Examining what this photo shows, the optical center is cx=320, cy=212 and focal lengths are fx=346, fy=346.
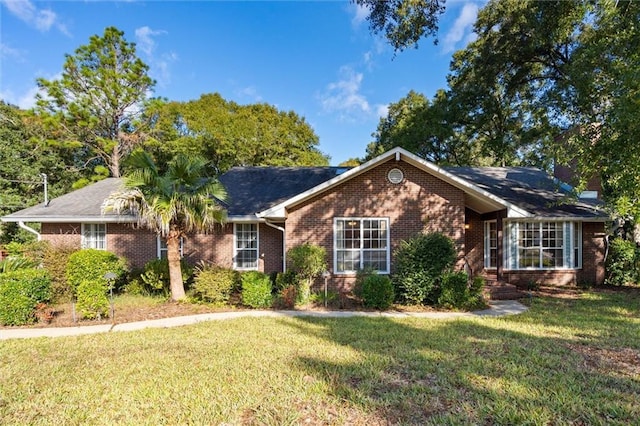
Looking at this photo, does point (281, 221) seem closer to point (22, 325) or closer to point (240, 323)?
point (240, 323)

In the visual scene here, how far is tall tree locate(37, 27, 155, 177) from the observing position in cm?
2683

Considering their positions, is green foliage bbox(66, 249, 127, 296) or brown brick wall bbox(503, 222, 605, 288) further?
brown brick wall bbox(503, 222, 605, 288)

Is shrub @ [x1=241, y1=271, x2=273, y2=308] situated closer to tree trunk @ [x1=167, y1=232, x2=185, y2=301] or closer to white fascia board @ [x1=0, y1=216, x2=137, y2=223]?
tree trunk @ [x1=167, y1=232, x2=185, y2=301]

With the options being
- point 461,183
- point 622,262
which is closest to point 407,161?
point 461,183

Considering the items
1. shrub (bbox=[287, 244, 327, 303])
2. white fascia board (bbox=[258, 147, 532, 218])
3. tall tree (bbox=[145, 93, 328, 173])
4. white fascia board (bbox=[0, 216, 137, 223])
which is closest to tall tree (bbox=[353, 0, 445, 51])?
white fascia board (bbox=[258, 147, 532, 218])

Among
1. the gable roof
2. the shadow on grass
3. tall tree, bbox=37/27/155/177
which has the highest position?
tall tree, bbox=37/27/155/177

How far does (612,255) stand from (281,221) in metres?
13.0

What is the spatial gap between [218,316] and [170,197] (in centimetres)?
359

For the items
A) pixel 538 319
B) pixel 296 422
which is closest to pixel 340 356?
pixel 296 422

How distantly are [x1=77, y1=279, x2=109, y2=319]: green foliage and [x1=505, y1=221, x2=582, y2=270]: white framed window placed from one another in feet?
44.7

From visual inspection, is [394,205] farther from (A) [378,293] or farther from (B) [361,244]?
(A) [378,293]

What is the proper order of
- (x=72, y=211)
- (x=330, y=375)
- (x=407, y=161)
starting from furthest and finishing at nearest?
1. (x=72, y=211)
2. (x=407, y=161)
3. (x=330, y=375)

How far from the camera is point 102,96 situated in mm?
27906

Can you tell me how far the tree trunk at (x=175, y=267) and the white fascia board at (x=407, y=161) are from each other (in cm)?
260
